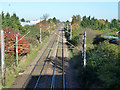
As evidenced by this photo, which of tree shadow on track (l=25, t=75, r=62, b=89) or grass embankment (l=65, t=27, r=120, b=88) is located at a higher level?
grass embankment (l=65, t=27, r=120, b=88)

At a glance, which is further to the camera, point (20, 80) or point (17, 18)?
point (17, 18)

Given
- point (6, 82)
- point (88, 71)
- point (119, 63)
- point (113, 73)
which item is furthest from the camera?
point (6, 82)

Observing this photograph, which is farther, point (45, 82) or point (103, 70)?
point (45, 82)

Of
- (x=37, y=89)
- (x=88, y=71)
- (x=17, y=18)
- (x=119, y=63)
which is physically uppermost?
(x=17, y=18)

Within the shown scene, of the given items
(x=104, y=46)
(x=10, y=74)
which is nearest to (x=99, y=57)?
(x=104, y=46)

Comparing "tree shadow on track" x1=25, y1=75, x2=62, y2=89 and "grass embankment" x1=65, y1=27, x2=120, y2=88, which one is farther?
"tree shadow on track" x1=25, y1=75, x2=62, y2=89

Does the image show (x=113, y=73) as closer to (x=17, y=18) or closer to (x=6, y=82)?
(x=6, y=82)

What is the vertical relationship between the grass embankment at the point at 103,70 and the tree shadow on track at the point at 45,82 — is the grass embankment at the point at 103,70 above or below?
above

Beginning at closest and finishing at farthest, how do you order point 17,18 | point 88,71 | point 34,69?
point 88,71 → point 34,69 → point 17,18

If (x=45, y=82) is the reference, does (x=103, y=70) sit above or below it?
above

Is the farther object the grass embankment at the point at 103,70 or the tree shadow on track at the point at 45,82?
the tree shadow on track at the point at 45,82

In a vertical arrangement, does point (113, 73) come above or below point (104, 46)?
below

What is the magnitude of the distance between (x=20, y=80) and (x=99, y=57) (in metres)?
6.10

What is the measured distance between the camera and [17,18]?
32781mm
